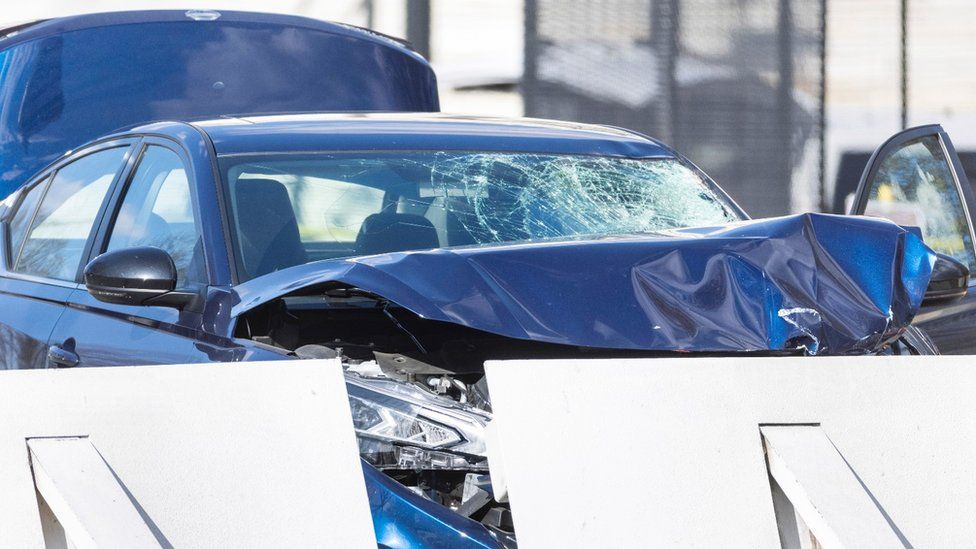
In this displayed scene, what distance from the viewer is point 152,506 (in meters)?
2.27

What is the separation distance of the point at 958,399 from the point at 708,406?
1.54 ft

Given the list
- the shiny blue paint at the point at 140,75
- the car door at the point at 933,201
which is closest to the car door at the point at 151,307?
the shiny blue paint at the point at 140,75

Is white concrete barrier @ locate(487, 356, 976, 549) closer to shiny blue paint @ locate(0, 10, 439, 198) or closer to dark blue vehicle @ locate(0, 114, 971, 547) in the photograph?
dark blue vehicle @ locate(0, 114, 971, 547)

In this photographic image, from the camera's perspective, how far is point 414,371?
3.15 meters

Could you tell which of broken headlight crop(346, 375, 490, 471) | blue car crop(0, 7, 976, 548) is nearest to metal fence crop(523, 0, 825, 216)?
blue car crop(0, 7, 976, 548)

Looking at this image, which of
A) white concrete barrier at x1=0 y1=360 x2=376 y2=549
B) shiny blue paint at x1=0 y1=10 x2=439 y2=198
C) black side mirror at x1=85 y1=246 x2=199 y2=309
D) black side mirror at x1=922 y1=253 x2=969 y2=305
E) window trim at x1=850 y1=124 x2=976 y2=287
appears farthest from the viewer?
shiny blue paint at x1=0 y1=10 x2=439 y2=198

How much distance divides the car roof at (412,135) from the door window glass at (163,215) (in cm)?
16

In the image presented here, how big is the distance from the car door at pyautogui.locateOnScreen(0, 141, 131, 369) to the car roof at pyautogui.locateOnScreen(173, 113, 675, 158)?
540 mm

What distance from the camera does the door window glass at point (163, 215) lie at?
3.67 meters

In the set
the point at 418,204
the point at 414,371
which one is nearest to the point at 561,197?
the point at 418,204

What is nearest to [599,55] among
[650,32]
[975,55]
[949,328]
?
[650,32]

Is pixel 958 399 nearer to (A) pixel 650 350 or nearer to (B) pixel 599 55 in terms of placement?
(A) pixel 650 350

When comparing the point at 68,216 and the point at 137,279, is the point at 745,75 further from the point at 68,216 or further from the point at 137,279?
the point at 137,279

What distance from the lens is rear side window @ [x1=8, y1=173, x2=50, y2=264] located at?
4.90 m
